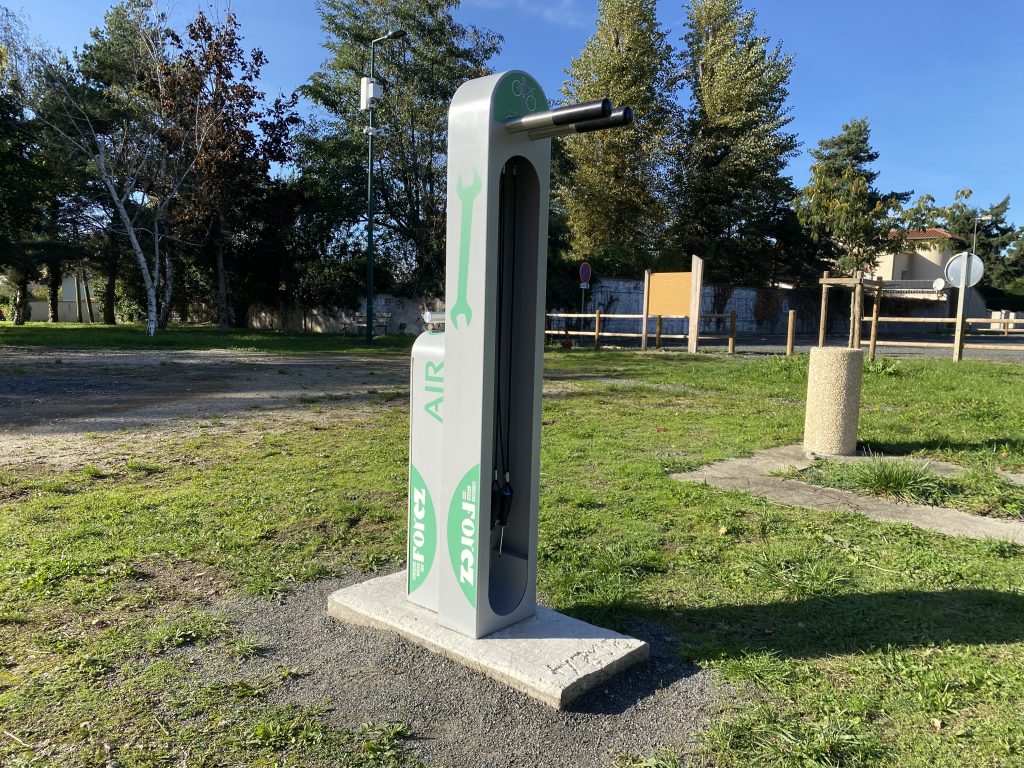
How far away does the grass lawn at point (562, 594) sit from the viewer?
219cm

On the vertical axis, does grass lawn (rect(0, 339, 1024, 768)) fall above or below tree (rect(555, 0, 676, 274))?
below

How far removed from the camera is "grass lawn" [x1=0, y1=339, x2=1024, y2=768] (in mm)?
2188

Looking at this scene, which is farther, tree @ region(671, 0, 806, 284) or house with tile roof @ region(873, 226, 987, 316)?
house with tile roof @ region(873, 226, 987, 316)

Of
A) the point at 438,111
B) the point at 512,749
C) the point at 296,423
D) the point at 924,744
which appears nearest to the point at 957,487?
the point at 924,744

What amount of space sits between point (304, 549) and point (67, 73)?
111 ft

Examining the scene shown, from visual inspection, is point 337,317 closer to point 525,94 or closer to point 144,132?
point 144,132

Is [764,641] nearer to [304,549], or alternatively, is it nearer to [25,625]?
[304,549]

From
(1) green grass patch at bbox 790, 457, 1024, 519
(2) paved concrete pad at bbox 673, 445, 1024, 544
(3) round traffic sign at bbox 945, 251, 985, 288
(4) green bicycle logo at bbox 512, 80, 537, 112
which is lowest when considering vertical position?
(2) paved concrete pad at bbox 673, 445, 1024, 544

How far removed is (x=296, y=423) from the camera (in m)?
7.91

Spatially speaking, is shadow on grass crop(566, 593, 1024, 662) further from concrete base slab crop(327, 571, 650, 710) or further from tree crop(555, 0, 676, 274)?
tree crop(555, 0, 676, 274)

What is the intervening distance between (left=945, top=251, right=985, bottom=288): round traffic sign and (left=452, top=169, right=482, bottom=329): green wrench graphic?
50.5ft

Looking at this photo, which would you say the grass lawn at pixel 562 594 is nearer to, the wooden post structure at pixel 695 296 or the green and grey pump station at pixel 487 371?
the green and grey pump station at pixel 487 371

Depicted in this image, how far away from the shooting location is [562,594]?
11.0 feet

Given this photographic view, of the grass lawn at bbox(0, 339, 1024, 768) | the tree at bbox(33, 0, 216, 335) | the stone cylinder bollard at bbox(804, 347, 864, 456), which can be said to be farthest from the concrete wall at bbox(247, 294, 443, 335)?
the grass lawn at bbox(0, 339, 1024, 768)
